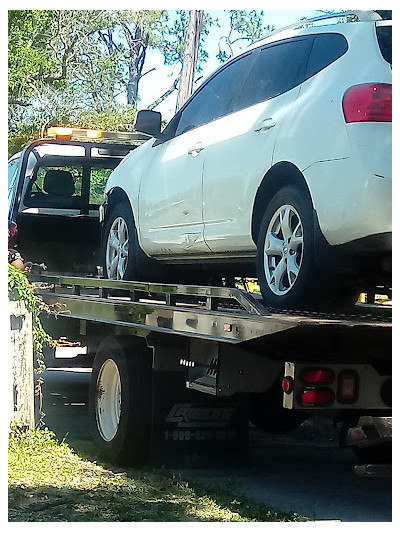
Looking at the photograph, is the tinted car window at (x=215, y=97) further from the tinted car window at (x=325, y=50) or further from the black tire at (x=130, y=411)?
the black tire at (x=130, y=411)

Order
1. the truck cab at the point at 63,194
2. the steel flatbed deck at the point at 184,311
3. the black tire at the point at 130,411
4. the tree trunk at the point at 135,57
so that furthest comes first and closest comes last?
the truck cab at the point at 63,194
the black tire at the point at 130,411
the tree trunk at the point at 135,57
the steel flatbed deck at the point at 184,311

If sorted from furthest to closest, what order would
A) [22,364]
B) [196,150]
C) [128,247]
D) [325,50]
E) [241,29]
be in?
[128,247] → [196,150] → [22,364] → [241,29] → [325,50]

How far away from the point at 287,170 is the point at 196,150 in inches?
37.9

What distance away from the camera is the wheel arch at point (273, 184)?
5137 millimetres

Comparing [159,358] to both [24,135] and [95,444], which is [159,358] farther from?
[24,135]

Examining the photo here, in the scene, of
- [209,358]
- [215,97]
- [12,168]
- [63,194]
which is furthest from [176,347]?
[12,168]

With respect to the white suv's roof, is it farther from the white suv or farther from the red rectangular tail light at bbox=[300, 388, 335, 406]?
the red rectangular tail light at bbox=[300, 388, 335, 406]

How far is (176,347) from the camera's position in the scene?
19.1ft

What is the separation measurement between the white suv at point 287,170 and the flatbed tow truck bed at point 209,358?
0.28 m

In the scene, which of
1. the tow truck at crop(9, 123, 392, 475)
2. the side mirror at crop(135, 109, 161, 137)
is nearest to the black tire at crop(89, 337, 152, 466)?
the tow truck at crop(9, 123, 392, 475)

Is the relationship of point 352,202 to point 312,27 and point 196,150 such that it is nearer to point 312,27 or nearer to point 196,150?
point 312,27

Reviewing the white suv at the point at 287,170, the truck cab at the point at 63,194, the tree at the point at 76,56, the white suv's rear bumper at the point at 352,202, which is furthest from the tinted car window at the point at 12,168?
the white suv's rear bumper at the point at 352,202
